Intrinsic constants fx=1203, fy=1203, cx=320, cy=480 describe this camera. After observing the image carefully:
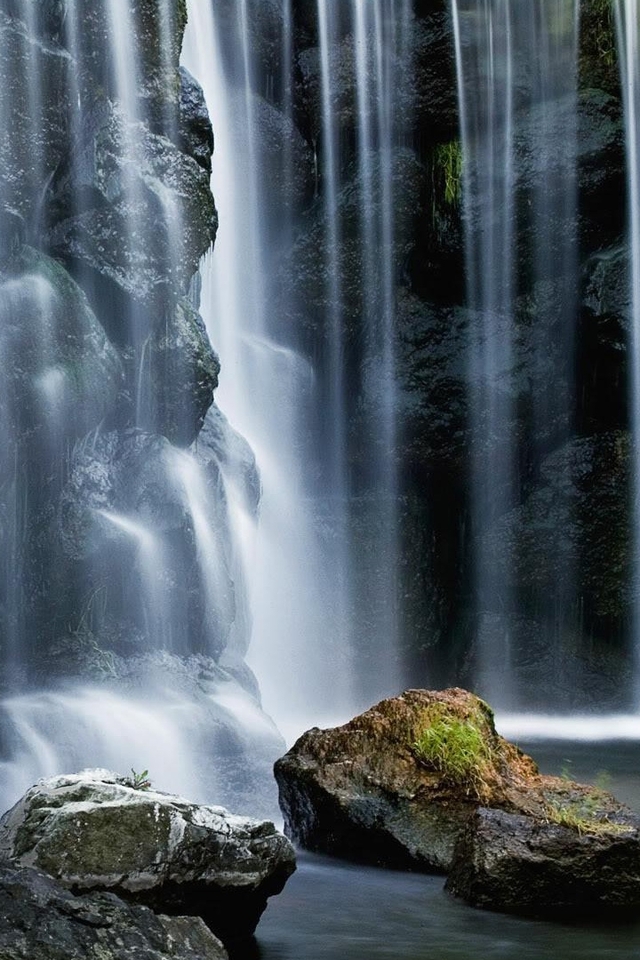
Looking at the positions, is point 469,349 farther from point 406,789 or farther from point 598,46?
point 406,789

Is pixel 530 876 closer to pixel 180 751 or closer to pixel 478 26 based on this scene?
pixel 180 751

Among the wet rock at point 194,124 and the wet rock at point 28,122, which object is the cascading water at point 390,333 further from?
the wet rock at point 28,122

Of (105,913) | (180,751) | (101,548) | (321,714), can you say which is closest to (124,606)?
(101,548)

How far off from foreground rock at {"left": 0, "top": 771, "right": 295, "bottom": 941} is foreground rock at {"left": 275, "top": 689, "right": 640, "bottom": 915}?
1.30 metres

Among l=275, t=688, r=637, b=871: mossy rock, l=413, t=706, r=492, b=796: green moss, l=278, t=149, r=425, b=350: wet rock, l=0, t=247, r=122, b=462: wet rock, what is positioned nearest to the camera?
l=275, t=688, r=637, b=871: mossy rock

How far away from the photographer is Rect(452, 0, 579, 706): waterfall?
1958 cm

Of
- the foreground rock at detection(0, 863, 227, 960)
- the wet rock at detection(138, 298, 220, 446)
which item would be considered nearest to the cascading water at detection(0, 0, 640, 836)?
the wet rock at detection(138, 298, 220, 446)

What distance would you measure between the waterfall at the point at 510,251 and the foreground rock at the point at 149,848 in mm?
13851

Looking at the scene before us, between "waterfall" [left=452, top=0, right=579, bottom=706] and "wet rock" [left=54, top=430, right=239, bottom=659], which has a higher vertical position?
"waterfall" [left=452, top=0, right=579, bottom=706]

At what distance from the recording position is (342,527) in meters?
19.3

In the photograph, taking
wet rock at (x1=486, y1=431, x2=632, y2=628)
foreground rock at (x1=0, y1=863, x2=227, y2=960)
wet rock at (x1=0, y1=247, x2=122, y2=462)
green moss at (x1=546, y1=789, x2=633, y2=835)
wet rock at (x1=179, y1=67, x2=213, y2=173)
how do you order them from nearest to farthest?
1. foreground rock at (x1=0, y1=863, x2=227, y2=960)
2. green moss at (x1=546, y1=789, x2=633, y2=835)
3. wet rock at (x1=0, y1=247, x2=122, y2=462)
4. wet rock at (x1=179, y1=67, x2=213, y2=173)
5. wet rock at (x1=486, y1=431, x2=632, y2=628)

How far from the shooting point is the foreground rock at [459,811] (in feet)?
21.5

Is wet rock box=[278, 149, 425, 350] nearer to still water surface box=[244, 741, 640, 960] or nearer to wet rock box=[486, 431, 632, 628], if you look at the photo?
wet rock box=[486, 431, 632, 628]

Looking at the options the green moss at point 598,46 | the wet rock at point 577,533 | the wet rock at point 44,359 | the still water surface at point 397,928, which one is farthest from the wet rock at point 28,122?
the green moss at point 598,46
